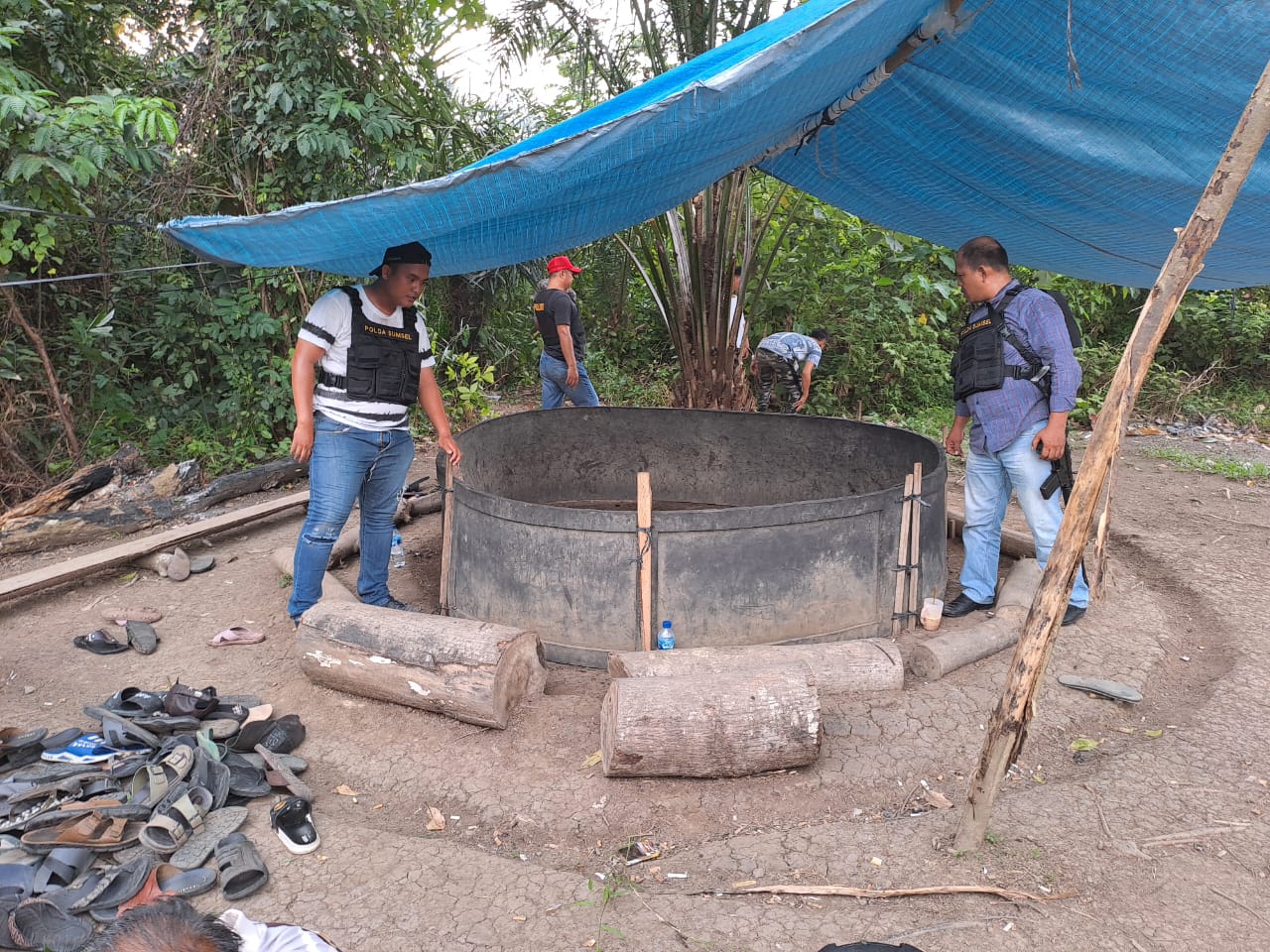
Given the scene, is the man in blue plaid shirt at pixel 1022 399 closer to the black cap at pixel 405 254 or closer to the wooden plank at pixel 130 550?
the black cap at pixel 405 254

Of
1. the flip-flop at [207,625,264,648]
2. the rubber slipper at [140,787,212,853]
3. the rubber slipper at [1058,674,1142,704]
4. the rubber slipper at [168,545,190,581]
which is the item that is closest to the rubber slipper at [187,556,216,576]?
the rubber slipper at [168,545,190,581]

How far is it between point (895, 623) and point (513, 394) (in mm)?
7618

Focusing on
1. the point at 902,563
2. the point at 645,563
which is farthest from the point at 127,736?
the point at 902,563

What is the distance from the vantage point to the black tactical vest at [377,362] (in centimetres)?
375

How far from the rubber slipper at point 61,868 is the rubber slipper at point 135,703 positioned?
867mm

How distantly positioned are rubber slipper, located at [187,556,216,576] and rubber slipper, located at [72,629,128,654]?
3.19 feet

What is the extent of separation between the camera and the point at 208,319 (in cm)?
791

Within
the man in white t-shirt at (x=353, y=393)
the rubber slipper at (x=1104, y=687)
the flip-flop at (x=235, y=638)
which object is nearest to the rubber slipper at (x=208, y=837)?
the man in white t-shirt at (x=353, y=393)

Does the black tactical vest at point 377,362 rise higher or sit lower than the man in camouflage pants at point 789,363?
higher

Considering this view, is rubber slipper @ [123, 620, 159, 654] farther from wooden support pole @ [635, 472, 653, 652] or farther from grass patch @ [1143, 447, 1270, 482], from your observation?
grass patch @ [1143, 447, 1270, 482]

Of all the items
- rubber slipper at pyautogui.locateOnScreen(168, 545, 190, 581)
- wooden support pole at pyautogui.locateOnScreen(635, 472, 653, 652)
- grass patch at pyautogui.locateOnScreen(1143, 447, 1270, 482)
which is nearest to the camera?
wooden support pole at pyautogui.locateOnScreen(635, 472, 653, 652)

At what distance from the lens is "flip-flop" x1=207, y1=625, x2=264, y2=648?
13.5 feet

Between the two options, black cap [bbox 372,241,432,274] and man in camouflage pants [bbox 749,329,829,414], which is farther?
man in camouflage pants [bbox 749,329,829,414]

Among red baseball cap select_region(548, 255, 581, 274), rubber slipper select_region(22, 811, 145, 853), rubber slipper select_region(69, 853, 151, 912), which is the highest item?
red baseball cap select_region(548, 255, 581, 274)
